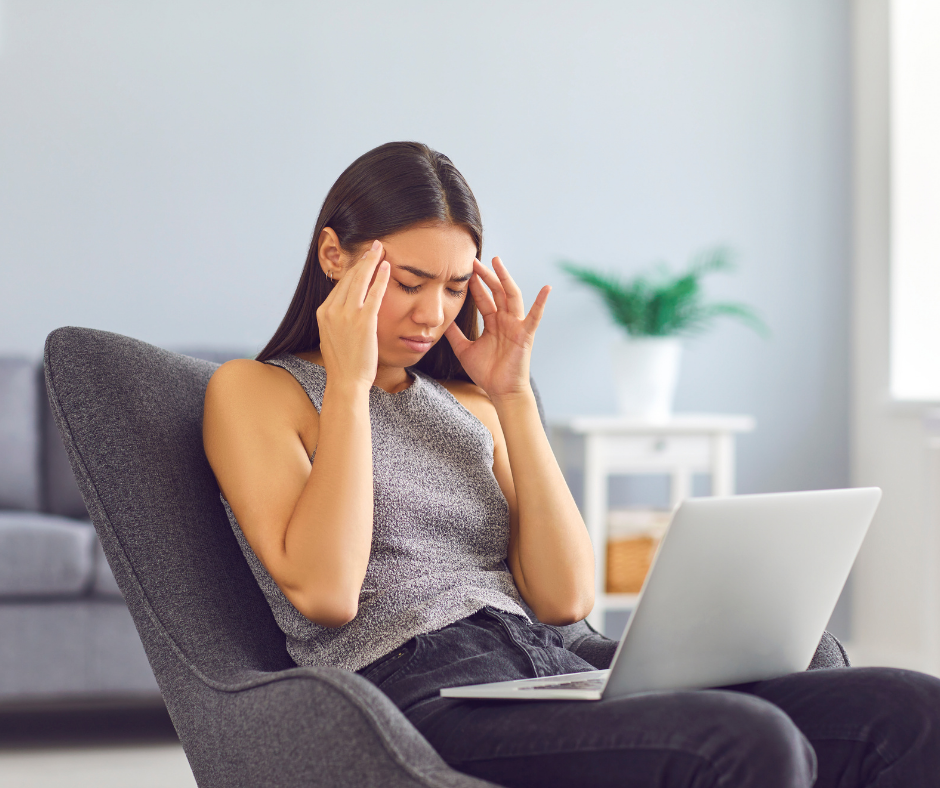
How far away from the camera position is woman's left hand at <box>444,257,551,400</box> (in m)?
1.28

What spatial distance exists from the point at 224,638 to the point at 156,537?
13 cm

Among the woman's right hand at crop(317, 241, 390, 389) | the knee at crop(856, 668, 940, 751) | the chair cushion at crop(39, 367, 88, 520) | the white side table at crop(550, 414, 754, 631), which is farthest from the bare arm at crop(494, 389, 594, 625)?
the chair cushion at crop(39, 367, 88, 520)

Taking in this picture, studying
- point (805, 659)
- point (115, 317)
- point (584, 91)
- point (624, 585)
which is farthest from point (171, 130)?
point (805, 659)

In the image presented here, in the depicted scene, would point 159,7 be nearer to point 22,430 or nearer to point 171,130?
point 171,130

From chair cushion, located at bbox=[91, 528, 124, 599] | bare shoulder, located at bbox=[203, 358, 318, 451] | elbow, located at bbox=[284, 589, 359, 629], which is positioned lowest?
chair cushion, located at bbox=[91, 528, 124, 599]

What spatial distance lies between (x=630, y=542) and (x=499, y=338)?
1580mm

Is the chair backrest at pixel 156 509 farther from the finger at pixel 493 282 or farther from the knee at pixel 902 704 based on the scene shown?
the knee at pixel 902 704

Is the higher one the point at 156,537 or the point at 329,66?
the point at 329,66

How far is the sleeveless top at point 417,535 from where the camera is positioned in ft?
3.50

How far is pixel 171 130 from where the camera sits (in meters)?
2.89

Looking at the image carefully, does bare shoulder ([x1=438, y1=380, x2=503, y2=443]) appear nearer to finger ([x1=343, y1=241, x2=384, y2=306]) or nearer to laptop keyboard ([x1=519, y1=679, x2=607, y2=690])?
finger ([x1=343, y1=241, x2=384, y2=306])

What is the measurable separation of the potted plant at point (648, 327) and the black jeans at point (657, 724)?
70.1 inches

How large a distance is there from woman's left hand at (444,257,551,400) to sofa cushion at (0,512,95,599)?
129 centimetres

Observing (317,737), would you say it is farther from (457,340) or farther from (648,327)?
(648,327)
